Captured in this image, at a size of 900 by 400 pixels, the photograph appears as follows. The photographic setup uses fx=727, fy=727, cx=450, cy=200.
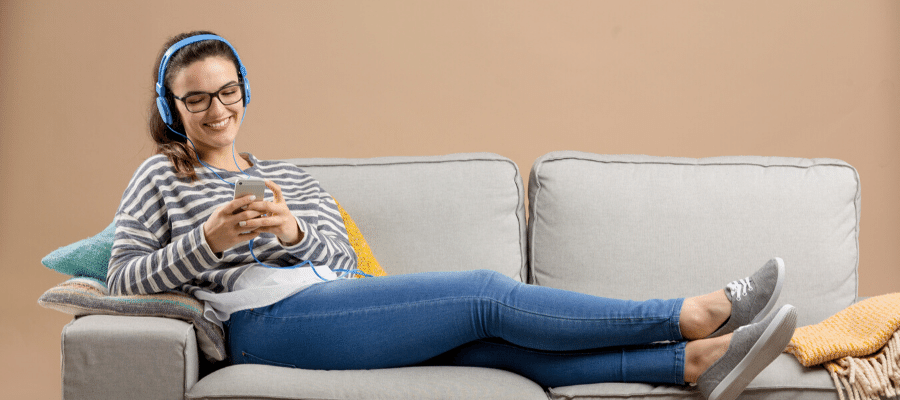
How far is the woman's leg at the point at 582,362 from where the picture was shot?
131 centimetres

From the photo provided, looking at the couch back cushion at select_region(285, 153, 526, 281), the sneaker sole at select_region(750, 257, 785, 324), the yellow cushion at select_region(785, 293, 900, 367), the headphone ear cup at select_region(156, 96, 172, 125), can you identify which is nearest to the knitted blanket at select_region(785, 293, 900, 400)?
the yellow cushion at select_region(785, 293, 900, 367)

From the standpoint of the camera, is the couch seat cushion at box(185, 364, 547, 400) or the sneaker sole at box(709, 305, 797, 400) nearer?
the sneaker sole at box(709, 305, 797, 400)

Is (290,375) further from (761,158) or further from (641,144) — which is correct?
(641,144)

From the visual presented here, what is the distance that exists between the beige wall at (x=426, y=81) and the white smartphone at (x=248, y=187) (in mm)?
1104

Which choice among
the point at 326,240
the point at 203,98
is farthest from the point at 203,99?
the point at 326,240

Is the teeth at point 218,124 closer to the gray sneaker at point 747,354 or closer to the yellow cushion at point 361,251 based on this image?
the yellow cushion at point 361,251

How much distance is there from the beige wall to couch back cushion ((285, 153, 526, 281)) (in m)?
0.50

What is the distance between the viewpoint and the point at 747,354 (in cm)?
120

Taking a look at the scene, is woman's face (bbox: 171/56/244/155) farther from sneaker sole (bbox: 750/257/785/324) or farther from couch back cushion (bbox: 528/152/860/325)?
sneaker sole (bbox: 750/257/785/324)

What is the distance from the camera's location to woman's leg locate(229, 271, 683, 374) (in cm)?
129

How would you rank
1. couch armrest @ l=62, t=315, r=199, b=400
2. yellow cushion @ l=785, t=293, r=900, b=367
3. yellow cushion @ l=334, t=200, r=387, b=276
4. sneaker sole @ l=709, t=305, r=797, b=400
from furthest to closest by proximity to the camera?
yellow cushion @ l=334, t=200, r=387, b=276, yellow cushion @ l=785, t=293, r=900, b=367, couch armrest @ l=62, t=315, r=199, b=400, sneaker sole @ l=709, t=305, r=797, b=400

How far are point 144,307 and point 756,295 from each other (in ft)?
3.64

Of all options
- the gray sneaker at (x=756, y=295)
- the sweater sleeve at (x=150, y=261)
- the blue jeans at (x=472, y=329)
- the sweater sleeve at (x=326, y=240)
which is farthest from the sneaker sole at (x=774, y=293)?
the sweater sleeve at (x=150, y=261)

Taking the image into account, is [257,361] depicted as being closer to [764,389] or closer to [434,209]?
[434,209]
